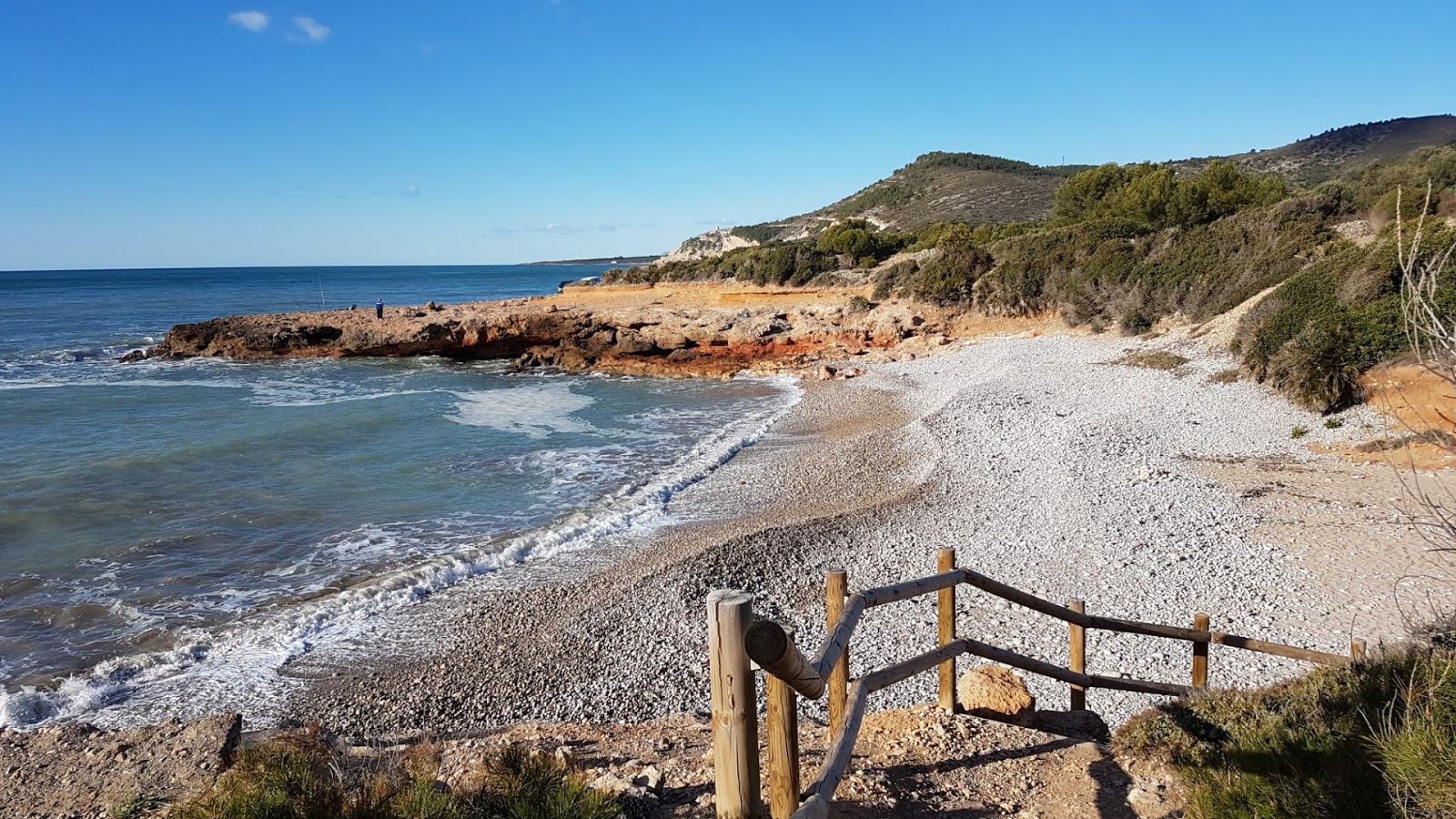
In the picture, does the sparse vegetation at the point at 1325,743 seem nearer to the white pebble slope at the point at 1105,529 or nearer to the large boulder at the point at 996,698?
the large boulder at the point at 996,698

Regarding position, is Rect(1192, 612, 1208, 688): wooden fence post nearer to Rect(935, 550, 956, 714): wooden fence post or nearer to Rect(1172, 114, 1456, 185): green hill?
Rect(935, 550, 956, 714): wooden fence post

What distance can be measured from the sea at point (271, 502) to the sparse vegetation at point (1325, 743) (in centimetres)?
738

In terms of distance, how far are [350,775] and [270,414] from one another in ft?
66.3

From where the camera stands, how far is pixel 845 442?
17.0 metres

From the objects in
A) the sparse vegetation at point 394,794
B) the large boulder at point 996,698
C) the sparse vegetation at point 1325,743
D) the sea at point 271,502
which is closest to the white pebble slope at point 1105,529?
the large boulder at point 996,698

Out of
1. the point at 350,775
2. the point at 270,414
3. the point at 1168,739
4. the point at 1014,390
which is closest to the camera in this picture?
the point at 350,775

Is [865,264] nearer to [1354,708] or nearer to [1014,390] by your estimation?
[1014,390]

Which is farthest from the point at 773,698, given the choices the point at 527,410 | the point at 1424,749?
the point at 527,410

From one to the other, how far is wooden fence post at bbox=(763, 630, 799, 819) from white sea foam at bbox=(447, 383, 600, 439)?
1690 centimetres

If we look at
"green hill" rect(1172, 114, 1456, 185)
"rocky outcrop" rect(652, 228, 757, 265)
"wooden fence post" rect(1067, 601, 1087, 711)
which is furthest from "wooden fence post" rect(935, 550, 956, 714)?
"rocky outcrop" rect(652, 228, 757, 265)

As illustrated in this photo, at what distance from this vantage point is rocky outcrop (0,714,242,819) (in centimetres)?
497

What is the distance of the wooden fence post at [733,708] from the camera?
2521 mm

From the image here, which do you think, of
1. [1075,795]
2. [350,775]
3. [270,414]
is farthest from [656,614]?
[270,414]

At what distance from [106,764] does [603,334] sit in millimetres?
27732
